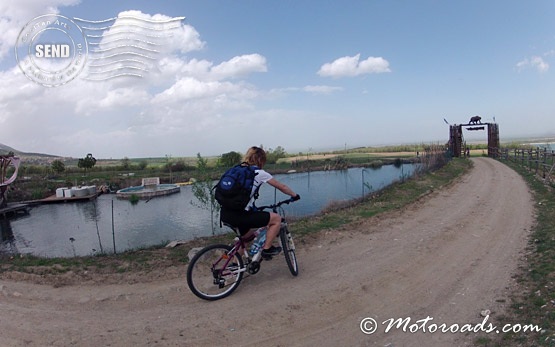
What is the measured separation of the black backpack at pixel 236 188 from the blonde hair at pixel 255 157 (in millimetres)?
218

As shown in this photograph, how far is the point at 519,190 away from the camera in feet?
37.5

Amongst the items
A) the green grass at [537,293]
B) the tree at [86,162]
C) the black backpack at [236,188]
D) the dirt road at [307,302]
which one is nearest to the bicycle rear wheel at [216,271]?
the dirt road at [307,302]

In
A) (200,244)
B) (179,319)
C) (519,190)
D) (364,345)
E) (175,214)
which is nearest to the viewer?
(364,345)

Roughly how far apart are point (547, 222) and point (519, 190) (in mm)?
5320

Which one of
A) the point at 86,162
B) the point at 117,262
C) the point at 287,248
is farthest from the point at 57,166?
the point at 287,248

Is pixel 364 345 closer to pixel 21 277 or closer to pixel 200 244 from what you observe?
pixel 200 244

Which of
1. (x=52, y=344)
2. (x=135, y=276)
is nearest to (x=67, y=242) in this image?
(x=135, y=276)

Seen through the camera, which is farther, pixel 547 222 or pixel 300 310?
pixel 547 222

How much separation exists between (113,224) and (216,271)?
8625 millimetres

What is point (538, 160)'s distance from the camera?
1483cm

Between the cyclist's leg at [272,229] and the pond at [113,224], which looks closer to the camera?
the cyclist's leg at [272,229]

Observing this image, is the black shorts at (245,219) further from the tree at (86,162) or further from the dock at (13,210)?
the tree at (86,162)

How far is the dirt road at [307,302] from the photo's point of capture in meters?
3.12

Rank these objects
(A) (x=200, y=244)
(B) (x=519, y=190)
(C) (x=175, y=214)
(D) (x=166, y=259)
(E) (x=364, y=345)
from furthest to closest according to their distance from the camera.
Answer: (C) (x=175, y=214) < (B) (x=519, y=190) < (A) (x=200, y=244) < (D) (x=166, y=259) < (E) (x=364, y=345)
